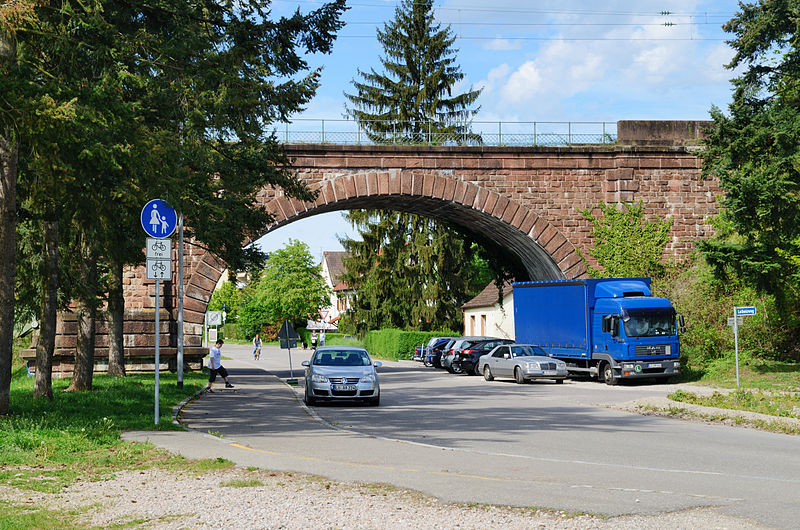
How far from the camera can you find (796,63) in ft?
83.4

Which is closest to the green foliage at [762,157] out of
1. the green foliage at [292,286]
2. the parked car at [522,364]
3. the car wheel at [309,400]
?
the parked car at [522,364]

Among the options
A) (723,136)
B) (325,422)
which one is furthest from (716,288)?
(325,422)

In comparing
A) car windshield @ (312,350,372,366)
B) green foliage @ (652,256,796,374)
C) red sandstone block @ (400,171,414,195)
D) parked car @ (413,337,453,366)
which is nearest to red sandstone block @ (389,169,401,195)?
red sandstone block @ (400,171,414,195)

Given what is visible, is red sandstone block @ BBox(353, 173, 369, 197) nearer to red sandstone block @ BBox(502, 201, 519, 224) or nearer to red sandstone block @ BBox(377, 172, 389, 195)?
red sandstone block @ BBox(377, 172, 389, 195)

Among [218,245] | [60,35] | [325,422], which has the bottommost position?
[325,422]

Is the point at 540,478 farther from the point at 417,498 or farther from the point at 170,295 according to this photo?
the point at 170,295

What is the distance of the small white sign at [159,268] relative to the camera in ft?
45.6

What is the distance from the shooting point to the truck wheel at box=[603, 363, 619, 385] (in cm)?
→ 2781

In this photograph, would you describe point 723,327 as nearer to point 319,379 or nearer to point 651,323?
point 651,323

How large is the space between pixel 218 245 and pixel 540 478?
17.0m

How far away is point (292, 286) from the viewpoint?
91.1 meters

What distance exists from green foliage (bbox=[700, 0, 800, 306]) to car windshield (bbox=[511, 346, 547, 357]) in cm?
691

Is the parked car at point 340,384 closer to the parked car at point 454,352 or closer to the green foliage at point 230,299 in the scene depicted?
the parked car at point 454,352

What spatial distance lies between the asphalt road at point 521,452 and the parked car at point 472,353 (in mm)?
15758
